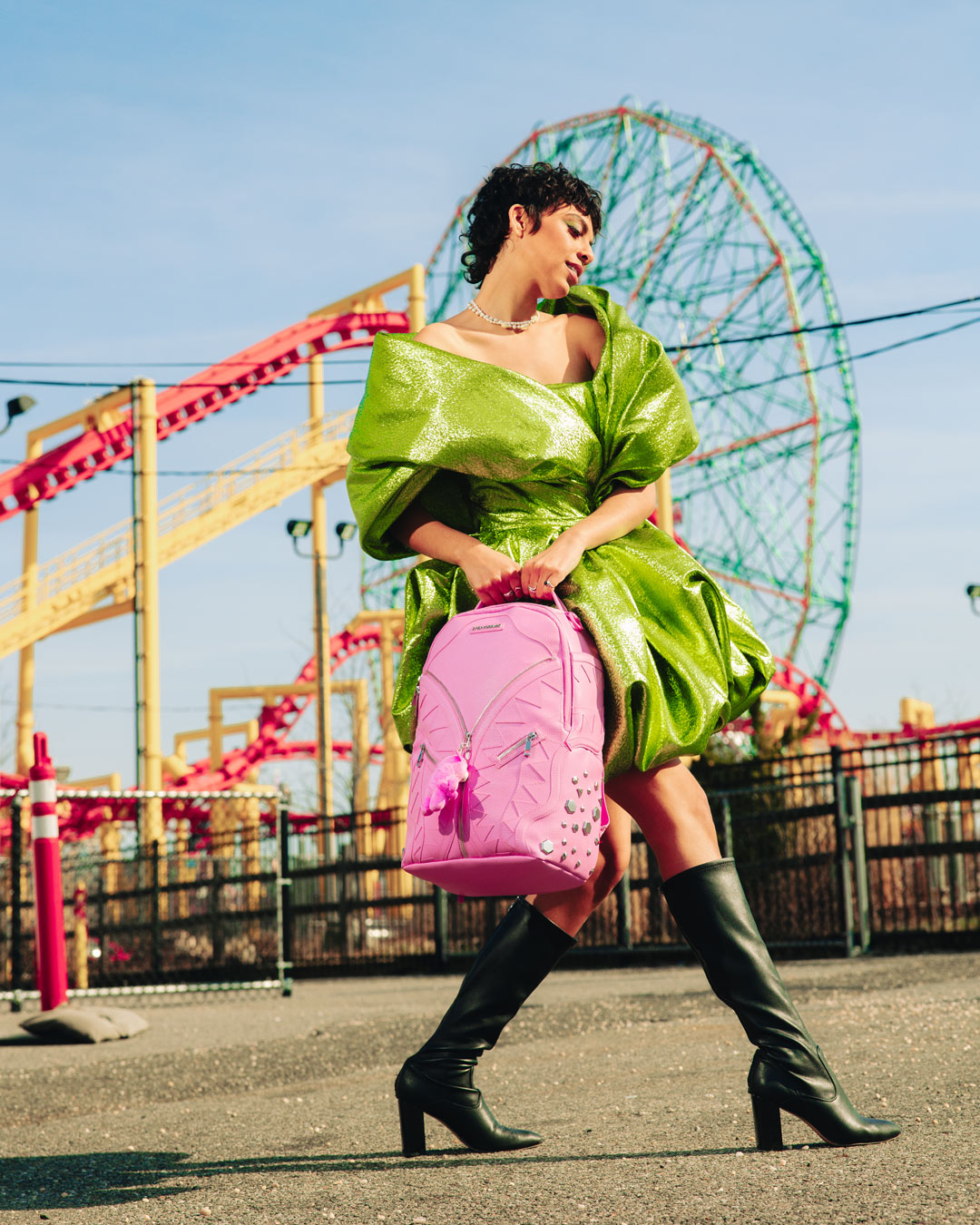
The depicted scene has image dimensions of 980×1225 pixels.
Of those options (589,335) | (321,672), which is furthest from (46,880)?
(321,672)

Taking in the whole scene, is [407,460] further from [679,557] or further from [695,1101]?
[695,1101]

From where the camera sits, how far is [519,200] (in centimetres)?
287

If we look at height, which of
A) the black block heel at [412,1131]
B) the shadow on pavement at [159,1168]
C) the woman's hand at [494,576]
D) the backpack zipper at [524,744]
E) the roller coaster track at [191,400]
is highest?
the roller coaster track at [191,400]

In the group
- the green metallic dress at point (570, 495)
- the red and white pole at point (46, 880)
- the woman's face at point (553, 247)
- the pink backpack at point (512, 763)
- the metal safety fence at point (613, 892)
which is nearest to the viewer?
the pink backpack at point (512, 763)

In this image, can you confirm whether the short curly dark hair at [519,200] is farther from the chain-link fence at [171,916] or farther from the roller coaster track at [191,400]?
the roller coaster track at [191,400]

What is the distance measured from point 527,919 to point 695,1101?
79 cm

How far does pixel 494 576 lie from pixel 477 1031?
806mm

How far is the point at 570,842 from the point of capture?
2312mm

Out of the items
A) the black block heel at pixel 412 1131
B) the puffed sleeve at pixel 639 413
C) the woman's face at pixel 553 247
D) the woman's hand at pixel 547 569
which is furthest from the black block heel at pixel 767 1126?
the woman's face at pixel 553 247

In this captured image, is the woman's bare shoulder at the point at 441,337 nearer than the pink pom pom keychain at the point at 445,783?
No

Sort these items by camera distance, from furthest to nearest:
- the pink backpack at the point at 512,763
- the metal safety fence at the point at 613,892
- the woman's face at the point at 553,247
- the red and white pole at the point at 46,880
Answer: the metal safety fence at the point at 613,892, the red and white pole at the point at 46,880, the woman's face at the point at 553,247, the pink backpack at the point at 512,763

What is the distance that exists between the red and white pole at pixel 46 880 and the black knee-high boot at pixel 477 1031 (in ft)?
12.5

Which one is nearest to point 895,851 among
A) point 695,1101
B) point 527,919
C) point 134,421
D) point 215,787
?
point 695,1101

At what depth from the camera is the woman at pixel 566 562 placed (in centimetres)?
250
